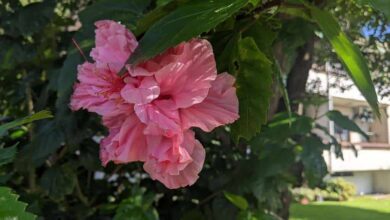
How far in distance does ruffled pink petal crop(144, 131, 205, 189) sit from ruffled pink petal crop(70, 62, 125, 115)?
6cm

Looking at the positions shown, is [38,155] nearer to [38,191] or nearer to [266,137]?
[38,191]

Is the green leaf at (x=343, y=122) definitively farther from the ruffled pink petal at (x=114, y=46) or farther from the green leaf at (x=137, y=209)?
the ruffled pink petal at (x=114, y=46)

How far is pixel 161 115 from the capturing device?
54cm

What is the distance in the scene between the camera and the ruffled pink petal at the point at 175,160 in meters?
0.55

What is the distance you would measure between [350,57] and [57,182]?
4.24 ft

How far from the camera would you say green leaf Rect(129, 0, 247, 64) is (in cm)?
53

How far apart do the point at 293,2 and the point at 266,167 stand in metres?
1.19

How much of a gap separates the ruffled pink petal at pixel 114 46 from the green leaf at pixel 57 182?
1.18 metres

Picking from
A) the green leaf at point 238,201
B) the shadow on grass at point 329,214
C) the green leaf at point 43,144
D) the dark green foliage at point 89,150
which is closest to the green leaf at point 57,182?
the dark green foliage at point 89,150

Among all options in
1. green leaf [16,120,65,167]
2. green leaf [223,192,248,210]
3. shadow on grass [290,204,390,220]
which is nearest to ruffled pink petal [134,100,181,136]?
green leaf [16,120,65,167]

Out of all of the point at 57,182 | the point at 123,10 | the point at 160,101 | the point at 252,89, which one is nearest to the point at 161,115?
the point at 160,101

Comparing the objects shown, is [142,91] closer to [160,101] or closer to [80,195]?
[160,101]

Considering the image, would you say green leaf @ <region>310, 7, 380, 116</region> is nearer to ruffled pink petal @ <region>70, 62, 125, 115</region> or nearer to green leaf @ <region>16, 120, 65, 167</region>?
ruffled pink petal @ <region>70, 62, 125, 115</region>

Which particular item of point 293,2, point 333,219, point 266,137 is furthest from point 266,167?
point 333,219
